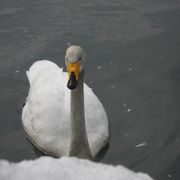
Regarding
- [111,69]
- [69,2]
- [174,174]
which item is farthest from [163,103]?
[69,2]

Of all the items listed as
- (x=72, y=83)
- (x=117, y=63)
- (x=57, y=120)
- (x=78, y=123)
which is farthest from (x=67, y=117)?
(x=117, y=63)

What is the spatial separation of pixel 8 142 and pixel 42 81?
94cm

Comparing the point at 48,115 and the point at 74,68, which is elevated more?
the point at 74,68

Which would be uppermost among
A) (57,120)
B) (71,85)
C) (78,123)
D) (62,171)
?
(62,171)

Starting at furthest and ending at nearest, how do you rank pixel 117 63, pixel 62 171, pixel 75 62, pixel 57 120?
1. pixel 117 63
2. pixel 57 120
3. pixel 75 62
4. pixel 62 171

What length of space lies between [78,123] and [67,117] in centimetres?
55

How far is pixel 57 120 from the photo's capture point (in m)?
6.19

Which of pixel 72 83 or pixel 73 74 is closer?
pixel 72 83

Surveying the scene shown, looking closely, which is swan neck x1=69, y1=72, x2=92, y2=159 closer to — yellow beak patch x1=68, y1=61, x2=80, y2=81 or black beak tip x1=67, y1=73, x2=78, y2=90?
yellow beak patch x1=68, y1=61, x2=80, y2=81

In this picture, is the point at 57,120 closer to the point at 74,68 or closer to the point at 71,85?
the point at 74,68

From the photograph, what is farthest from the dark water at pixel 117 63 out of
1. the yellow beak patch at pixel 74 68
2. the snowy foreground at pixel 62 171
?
the snowy foreground at pixel 62 171

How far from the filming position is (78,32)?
8820 millimetres

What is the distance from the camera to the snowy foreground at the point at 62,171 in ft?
5.29

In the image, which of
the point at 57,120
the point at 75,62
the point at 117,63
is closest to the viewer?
the point at 75,62
